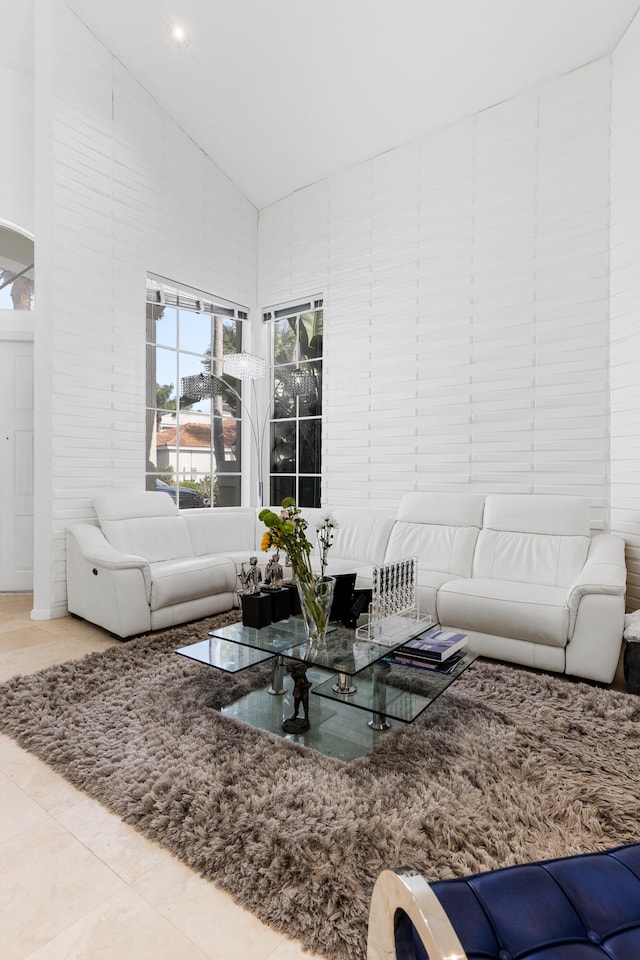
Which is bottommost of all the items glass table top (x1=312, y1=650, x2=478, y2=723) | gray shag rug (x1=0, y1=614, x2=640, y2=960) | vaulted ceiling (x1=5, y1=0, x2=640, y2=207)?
gray shag rug (x1=0, y1=614, x2=640, y2=960)

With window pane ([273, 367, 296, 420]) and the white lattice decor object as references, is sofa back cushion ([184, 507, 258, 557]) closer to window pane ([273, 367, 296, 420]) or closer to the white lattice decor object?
window pane ([273, 367, 296, 420])

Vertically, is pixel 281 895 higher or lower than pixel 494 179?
lower

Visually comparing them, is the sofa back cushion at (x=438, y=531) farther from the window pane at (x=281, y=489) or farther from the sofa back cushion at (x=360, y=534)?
the window pane at (x=281, y=489)

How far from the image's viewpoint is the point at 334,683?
6.64 ft

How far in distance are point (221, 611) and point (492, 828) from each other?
2547mm

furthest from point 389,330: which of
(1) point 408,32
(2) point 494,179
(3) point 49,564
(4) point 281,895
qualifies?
(4) point 281,895

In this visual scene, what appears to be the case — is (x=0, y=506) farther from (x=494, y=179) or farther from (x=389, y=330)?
A: (x=494, y=179)

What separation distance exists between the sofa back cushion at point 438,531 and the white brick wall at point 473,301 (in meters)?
0.32

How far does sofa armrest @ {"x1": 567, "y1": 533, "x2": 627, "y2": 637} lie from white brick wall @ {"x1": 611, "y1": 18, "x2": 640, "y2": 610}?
320 mm

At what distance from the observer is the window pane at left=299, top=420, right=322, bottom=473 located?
16.3 ft

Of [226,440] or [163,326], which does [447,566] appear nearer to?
[226,440]

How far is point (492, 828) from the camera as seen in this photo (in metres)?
1.48

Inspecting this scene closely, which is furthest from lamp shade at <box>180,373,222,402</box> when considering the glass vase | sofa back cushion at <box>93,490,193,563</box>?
the glass vase

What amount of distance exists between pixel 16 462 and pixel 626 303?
4.86m
